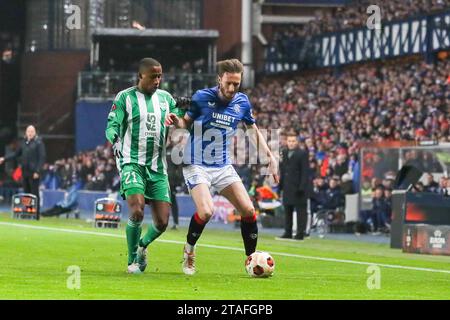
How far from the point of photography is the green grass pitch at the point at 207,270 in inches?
515

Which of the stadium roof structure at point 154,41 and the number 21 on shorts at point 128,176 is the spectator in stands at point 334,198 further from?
the stadium roof structure at point 154,41

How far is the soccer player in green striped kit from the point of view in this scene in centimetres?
1512

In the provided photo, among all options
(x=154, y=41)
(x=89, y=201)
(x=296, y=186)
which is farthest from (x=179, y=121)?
(x=154, y=41)

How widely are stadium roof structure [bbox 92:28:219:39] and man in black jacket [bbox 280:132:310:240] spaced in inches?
987

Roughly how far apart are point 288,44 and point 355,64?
456 cm

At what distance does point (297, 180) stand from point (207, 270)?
9881mm

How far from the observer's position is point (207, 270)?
16.7m

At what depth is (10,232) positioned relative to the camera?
24656mm

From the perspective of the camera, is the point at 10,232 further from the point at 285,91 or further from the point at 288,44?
the point at 288,44

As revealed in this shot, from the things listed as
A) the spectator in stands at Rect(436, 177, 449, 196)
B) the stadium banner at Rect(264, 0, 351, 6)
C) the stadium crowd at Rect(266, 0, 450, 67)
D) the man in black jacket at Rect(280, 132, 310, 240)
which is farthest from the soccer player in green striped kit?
the stadium banner at Rect(264, 0, 351, 6)

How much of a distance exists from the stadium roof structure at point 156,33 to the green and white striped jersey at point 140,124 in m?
35.8

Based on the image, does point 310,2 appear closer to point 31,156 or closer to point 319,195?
point 319,195

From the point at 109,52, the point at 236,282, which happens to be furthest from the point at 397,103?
the point at 236,282

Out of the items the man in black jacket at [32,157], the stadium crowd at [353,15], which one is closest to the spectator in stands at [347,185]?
the man in black jacket at [32,157]
